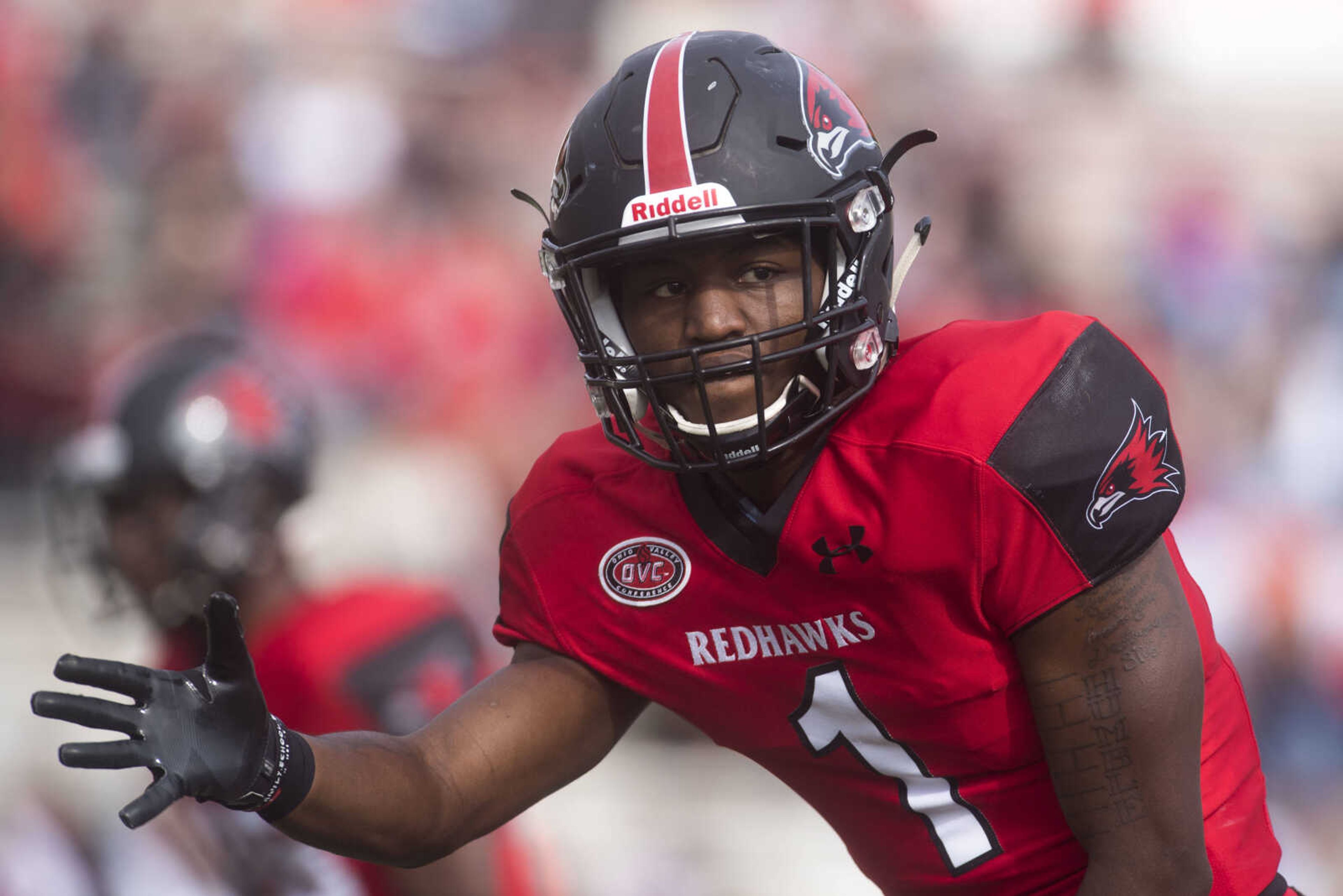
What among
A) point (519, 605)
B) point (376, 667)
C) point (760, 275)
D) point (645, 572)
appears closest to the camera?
point (760, 275)

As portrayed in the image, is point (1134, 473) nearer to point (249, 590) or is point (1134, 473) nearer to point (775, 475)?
point (775, 475)

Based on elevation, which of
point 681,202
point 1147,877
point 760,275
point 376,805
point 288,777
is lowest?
point 1147,877

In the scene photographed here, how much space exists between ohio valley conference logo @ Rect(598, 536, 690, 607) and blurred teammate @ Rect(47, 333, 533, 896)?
850 mm

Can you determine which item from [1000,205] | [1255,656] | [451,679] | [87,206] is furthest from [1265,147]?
[87,206]

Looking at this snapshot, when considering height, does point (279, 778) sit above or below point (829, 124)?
below

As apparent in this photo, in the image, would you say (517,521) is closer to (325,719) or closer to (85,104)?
(325,719)

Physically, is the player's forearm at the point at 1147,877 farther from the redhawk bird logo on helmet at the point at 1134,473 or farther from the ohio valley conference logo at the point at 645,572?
the ohio valley conference logo at the point at 645,572

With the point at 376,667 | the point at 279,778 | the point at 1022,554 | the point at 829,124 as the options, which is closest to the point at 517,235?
the point at 376,667

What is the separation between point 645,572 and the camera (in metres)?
2.00

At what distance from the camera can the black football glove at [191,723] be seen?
1529mm

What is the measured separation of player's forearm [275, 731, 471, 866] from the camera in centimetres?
178

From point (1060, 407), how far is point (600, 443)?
2.49ft

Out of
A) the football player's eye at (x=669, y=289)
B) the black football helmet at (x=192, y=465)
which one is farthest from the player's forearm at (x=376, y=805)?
the black football helmet at (x=192, y=465)

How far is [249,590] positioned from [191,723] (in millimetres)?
1551
